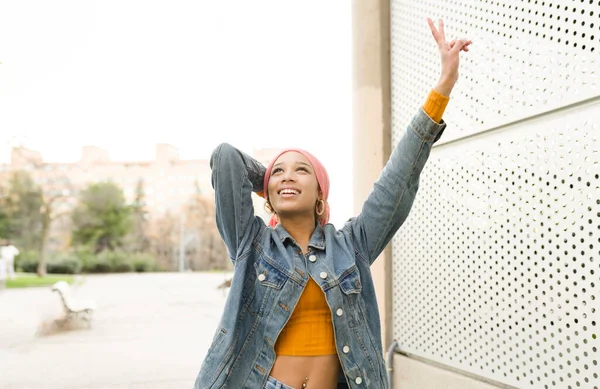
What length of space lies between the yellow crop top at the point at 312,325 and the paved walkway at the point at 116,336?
8.73 ft

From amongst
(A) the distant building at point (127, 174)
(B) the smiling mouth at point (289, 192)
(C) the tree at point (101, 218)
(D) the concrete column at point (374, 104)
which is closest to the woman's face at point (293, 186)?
(B) the smiling mouth at point (289, 192)

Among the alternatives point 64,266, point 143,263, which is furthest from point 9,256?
point 143,263

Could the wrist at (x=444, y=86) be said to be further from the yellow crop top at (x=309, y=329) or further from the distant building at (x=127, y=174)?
the distant building at (x=127, y=174)

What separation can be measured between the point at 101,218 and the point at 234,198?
5.58m

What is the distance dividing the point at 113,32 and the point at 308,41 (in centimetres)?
179

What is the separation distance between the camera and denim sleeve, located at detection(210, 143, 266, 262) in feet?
3.55

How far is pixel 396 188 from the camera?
1082 millimetres

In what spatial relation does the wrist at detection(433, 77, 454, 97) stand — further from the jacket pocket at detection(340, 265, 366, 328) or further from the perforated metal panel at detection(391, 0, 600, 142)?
the perforated metal panel at detection(391, 0, 600, 142)

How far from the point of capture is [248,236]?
3.66 ft

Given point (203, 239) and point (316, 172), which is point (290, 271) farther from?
point (203, 239)

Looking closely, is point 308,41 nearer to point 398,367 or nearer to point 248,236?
point 398,367

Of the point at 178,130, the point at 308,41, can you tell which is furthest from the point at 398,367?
the point at 178,130

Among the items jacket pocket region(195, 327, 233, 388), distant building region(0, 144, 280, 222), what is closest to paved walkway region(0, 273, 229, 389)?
distant building region(0, 144, 280, 222)

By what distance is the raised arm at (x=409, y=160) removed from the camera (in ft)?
3.45
